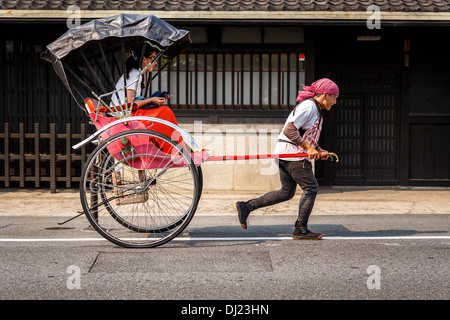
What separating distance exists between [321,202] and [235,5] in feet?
11.9

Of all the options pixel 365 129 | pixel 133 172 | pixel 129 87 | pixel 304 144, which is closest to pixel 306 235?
pixel 304 144

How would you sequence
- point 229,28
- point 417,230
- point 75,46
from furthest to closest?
1. point 229,28
2. point 417,230
3. point 75,46

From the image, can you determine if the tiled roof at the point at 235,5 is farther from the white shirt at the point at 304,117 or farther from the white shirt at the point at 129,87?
the white shirt at the point at 304,117

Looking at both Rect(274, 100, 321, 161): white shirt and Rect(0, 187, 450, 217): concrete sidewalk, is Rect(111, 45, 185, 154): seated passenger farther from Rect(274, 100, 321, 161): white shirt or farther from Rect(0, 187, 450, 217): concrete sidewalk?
Rect(0, 187, 450, 217): concrete sidewalk

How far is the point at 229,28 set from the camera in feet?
37.0

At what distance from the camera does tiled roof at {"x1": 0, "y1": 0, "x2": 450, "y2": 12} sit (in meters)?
10.4

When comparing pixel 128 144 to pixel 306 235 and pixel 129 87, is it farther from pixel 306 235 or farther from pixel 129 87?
pixel 306 235

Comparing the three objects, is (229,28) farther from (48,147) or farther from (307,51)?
(48,147)

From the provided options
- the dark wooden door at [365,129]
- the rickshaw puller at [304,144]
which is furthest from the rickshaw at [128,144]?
the dark wooden door at [365,129]

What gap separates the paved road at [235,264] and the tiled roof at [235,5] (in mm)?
4268

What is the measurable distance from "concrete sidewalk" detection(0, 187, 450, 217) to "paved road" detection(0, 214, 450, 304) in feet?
3.92

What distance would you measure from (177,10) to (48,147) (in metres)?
3.52

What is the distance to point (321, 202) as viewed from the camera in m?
9.91
